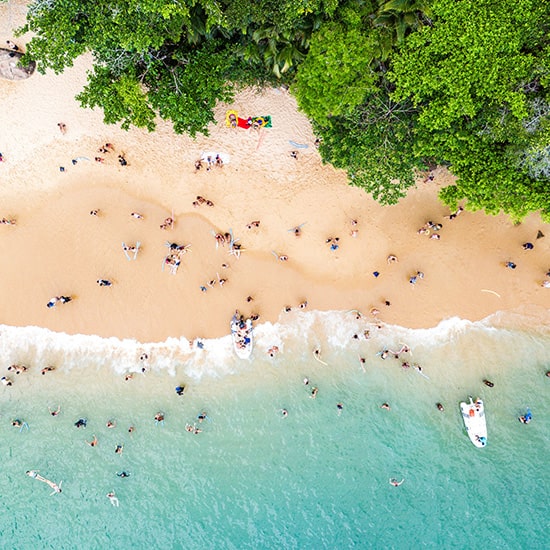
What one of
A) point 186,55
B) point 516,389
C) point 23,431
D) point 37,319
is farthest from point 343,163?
point 23,431

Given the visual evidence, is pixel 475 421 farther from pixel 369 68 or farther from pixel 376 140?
pixel 369 68

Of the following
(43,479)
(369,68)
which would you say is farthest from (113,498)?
(369,68)

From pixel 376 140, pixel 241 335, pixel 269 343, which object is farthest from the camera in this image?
pixel 269 343

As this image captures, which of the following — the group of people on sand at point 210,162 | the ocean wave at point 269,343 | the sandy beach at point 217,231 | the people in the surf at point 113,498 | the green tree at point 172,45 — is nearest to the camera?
the green tree at point 172,45

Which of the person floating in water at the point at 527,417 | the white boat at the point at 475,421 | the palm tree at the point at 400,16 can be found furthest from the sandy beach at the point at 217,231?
the palm tree at the point at 400,16

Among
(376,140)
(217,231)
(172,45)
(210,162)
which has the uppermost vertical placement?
(172,45)

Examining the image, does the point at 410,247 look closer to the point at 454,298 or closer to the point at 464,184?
the point at 454,298

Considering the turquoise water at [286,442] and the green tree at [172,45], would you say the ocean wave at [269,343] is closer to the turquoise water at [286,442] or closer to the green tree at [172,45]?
the turquoise water at [286,442]
